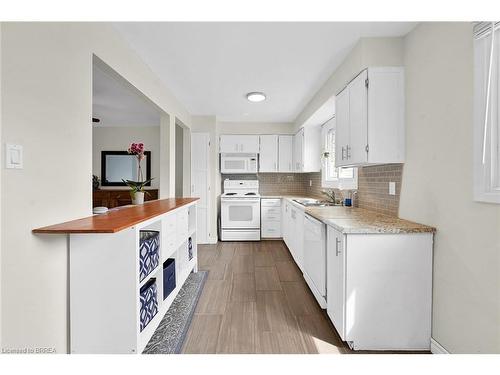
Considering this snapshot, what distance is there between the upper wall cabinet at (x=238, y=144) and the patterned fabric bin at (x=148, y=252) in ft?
10.3

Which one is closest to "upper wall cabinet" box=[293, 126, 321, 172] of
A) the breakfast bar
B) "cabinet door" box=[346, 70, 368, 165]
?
"cabinet door" box=[346, 70, 368, 165]

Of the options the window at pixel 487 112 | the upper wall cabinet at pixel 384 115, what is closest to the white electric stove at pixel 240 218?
the upper wall cabinet at pixel 384 115

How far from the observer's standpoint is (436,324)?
5.37ft

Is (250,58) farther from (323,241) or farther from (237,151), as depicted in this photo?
(237,151)

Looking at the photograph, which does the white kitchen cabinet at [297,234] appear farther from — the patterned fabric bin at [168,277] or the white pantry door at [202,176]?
the white pantry door at [202,176]

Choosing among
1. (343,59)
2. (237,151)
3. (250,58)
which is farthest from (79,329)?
(237,151)

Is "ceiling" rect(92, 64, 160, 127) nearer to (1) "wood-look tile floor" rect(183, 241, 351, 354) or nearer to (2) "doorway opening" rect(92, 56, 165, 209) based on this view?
(2) "doorway opening" rect(92, 56, 165, 209)

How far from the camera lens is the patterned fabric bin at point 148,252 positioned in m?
1.63

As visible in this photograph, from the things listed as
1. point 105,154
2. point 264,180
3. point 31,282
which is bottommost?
point 31,282

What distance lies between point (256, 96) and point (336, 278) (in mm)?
2535

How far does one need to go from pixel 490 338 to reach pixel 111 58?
2.90m

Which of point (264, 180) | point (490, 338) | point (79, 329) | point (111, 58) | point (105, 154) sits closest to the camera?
point (490, 338)

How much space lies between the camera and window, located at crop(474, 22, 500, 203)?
4.16 ft

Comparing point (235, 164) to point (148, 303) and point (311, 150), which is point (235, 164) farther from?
point (148, 303)
